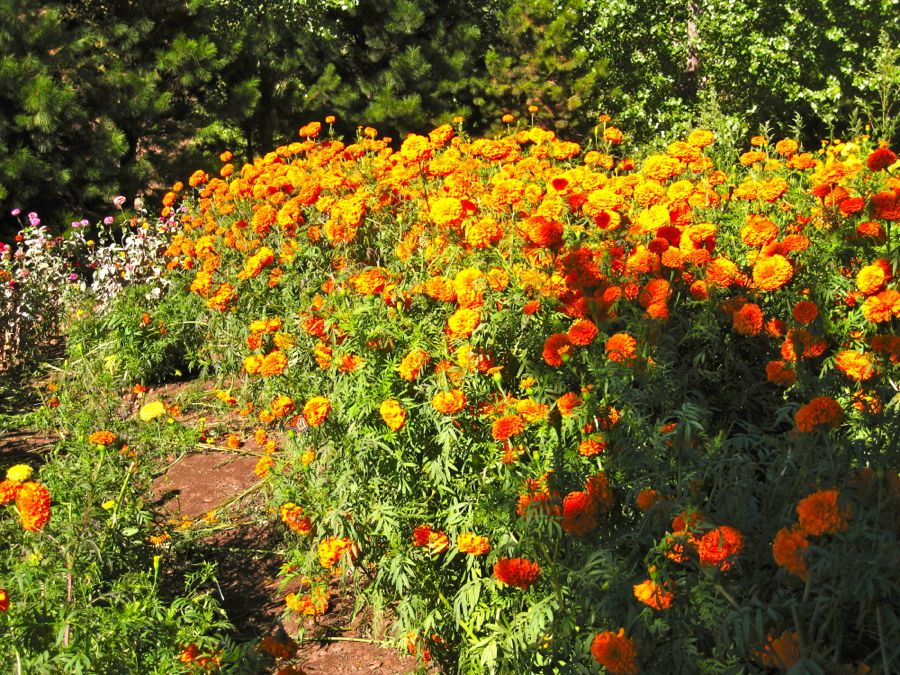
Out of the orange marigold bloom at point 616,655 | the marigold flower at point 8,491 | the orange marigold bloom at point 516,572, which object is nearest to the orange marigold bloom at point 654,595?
the orange marigold bloom at point 616,655

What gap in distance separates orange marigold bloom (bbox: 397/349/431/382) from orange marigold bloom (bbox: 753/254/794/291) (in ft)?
3.64

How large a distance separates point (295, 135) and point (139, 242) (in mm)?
4290

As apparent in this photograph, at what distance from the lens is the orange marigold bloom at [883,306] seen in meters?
2.56

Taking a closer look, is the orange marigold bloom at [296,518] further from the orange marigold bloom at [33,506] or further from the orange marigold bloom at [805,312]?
the orange marigold bloom at [805,312]

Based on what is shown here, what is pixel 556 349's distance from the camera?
269cm

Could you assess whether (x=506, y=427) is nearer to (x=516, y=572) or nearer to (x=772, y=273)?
(x=516, y=572)

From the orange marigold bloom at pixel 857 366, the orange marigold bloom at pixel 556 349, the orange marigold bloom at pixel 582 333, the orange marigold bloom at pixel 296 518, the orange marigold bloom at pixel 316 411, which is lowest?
the orange marigold bloom at pixel 296 518

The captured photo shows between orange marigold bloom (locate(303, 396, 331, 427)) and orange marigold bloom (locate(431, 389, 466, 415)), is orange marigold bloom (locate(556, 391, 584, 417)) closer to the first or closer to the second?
orange marigold bloom (locate(431, 389, 466, 415))

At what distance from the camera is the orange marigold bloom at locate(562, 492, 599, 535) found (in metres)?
2.08

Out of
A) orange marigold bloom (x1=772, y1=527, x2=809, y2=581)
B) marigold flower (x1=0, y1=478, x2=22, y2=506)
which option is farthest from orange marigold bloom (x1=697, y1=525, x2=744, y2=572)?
marigold flower (x1=0, y1=478, x2=22, y2=506)

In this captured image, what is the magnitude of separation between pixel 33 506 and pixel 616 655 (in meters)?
1.57

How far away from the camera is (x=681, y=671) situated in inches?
71.6

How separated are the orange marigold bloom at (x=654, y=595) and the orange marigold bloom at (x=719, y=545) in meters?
0.11

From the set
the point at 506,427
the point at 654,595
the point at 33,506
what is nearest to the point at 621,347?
the point at 506,427
